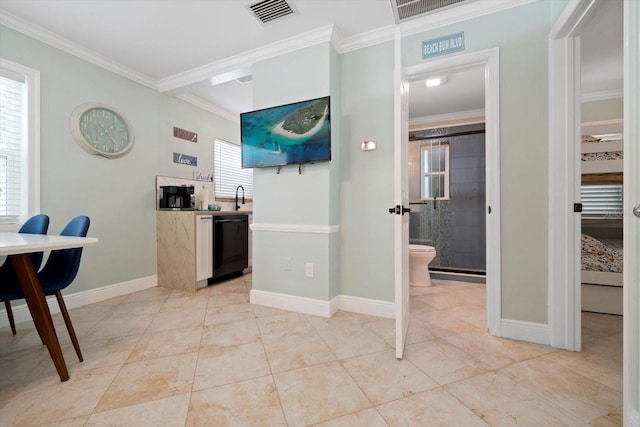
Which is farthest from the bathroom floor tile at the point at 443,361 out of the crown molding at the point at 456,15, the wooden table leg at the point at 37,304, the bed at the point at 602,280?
the crown molding at the point at 456,15

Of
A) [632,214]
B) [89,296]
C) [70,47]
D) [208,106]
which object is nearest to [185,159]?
[208,106]

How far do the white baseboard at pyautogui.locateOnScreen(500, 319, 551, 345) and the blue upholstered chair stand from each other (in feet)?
9.10

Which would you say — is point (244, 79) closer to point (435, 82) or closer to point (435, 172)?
point (435, 82)

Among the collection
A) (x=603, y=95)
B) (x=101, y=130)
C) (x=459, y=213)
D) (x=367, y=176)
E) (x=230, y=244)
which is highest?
(x=603, y=95)

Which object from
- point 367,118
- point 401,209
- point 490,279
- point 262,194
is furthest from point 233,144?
point 490,279

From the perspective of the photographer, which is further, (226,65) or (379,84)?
(226,65)

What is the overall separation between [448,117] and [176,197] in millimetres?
4104

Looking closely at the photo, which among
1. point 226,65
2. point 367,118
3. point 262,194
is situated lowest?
point 262,194

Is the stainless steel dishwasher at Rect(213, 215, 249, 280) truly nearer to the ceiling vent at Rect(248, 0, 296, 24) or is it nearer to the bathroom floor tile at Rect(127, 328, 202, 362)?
the bathroom floor tile at Rect(127, 328, 202, 362)

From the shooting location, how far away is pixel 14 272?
5.81ft

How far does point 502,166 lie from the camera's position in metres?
1.97

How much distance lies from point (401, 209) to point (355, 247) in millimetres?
912

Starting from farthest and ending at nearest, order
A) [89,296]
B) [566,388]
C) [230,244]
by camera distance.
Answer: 1. [230,244]
2. [89,296]
3. [566,388]

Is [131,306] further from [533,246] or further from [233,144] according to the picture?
[533,246]
